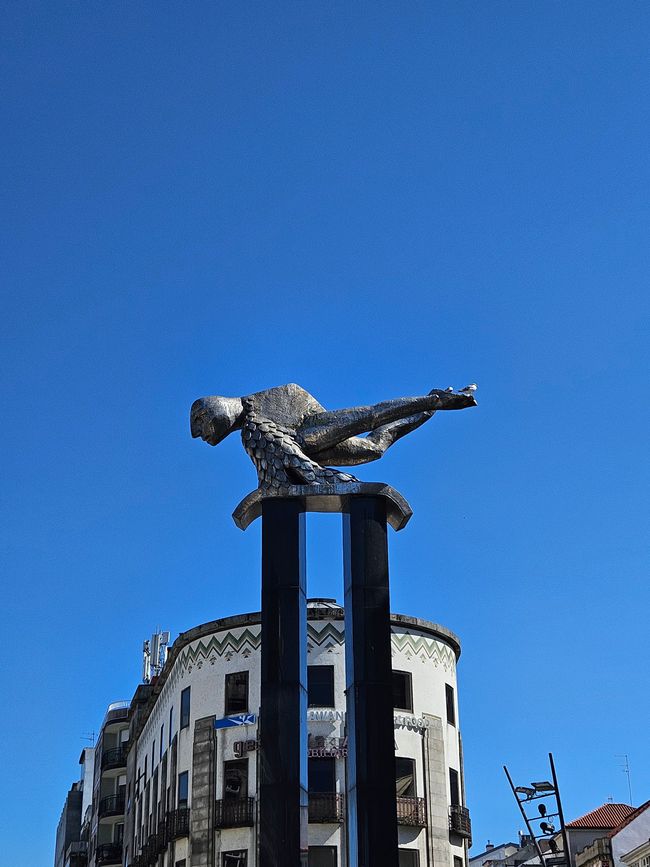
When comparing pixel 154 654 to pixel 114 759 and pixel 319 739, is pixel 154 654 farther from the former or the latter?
pixel 319 739

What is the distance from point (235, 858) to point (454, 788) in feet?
26.3

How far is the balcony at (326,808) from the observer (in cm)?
4022


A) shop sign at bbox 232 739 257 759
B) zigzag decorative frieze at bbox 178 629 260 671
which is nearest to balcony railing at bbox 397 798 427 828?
shop sign at bbox 232 739 257 759

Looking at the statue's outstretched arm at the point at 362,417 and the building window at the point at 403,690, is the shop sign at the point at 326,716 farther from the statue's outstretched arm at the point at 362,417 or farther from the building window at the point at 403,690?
the statue's outstretched arm at the point at 362,417

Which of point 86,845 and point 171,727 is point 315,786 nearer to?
point 171,727

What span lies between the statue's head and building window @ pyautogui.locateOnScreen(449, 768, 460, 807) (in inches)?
944

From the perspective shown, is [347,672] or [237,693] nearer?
[347,672]

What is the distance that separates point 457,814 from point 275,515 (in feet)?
79.1

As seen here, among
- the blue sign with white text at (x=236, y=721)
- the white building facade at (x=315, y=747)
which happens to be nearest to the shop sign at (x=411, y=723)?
the white building facade at (x=315, y=747)

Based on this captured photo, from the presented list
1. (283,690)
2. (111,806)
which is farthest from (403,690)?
(111,806)

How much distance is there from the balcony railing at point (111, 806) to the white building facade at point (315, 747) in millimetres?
18462

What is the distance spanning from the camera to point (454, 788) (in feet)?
142

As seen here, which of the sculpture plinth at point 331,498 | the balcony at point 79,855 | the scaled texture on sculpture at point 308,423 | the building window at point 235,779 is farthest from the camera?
the balcony at point 79,855

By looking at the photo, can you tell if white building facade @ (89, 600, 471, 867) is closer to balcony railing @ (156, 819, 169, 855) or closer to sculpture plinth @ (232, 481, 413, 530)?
balcony railing @ (156, 819, 169, 855)
